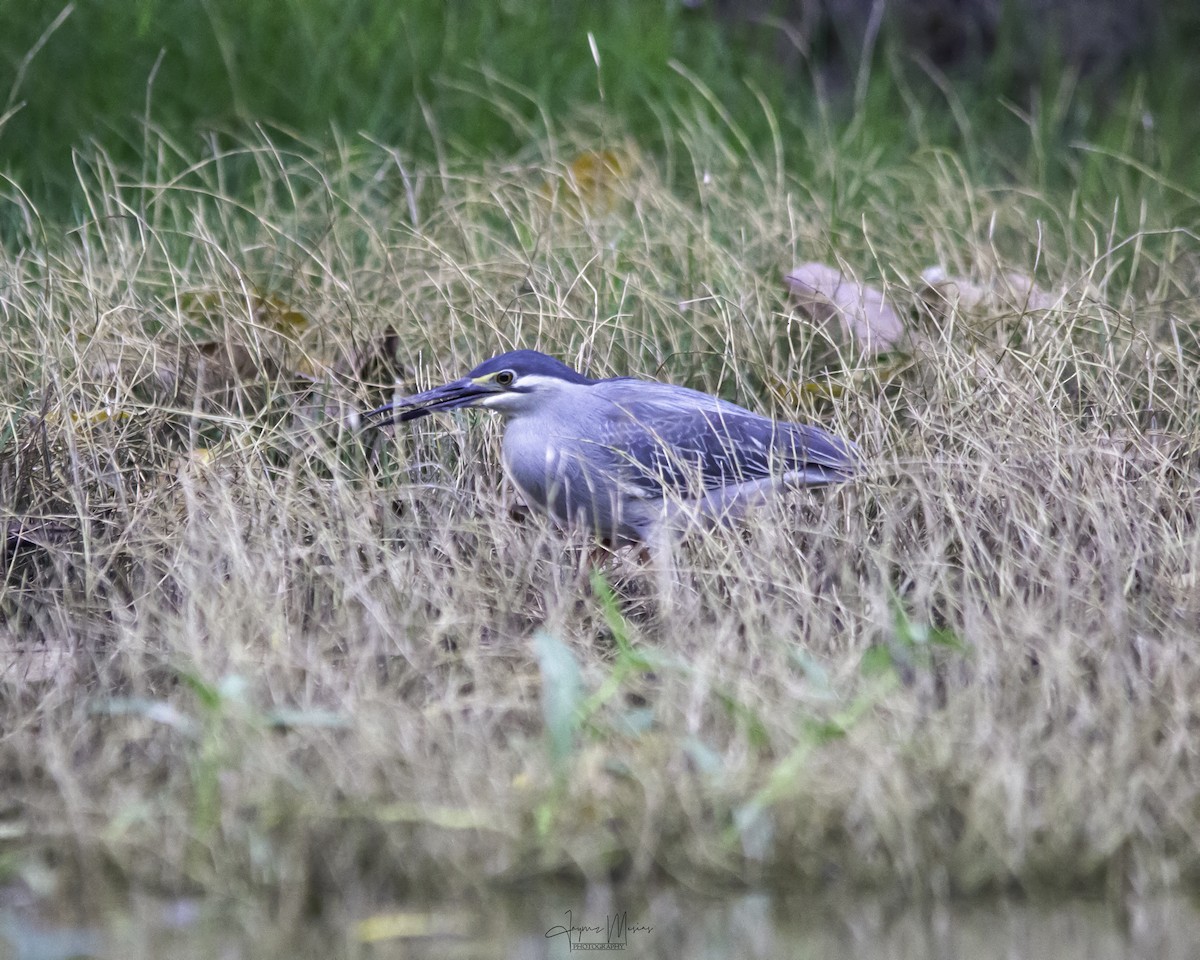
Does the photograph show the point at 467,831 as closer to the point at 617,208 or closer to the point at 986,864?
the point at 986,864

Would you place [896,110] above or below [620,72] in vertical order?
below

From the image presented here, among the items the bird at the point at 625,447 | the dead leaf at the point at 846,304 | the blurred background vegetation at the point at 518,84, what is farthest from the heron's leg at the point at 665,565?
the blurred background vegetation at the point at 518,84

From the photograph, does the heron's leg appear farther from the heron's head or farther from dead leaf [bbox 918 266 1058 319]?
dead leaf [bbox 918 266 1058 319]

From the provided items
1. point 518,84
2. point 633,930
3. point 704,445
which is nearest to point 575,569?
point 704,445

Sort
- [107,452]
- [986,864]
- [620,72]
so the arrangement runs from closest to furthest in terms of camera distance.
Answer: [986,864]
[107,452]
[620,72]

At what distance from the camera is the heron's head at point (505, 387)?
4.02 metres

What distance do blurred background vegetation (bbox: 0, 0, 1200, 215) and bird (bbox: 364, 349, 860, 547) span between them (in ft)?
5.75

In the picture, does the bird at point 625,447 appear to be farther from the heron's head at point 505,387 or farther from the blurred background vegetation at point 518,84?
the blurred background vegetation at point 518,84

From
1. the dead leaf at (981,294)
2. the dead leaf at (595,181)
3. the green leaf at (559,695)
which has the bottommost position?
the dead leaf at (981,294)

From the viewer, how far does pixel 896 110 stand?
26.3 feet

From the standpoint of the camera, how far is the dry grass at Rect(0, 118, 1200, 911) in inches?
102

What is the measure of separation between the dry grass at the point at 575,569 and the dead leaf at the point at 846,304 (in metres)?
0.08

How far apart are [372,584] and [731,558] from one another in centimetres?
81

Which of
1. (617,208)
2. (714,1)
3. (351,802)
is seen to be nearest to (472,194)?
(617,208)
